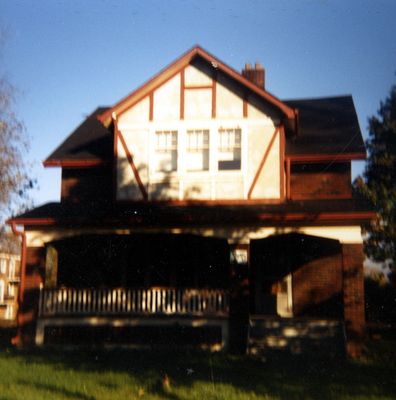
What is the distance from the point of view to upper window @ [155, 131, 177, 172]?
15516 millimetres

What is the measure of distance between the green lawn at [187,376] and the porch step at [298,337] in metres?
0.77

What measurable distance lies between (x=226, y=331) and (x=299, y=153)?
5960mm

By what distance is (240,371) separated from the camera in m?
10.7

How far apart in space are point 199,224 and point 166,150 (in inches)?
117

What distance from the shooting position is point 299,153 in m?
15.8

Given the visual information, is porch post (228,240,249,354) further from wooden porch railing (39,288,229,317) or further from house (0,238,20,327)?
house (0,238,20,327)

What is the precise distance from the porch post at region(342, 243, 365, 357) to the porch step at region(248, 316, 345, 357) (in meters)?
0.27

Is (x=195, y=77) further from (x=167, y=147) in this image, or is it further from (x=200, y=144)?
(x=167, y=147)

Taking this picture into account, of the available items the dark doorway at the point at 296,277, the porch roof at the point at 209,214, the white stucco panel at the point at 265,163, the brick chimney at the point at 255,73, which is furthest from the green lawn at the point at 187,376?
the brick chimney at the point at 255,73

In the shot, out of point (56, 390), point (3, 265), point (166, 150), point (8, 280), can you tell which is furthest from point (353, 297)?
point (8, 280)

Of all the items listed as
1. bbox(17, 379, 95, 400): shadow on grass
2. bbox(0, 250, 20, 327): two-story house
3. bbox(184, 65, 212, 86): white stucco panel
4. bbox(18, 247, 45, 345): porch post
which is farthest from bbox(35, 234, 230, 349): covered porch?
bbox(0, 250, 20, 327): two-story house

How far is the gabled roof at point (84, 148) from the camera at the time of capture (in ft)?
54.9

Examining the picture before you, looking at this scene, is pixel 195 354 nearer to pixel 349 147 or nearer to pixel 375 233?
pixel 349 147

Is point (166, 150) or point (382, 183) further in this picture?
point (382, 183)
